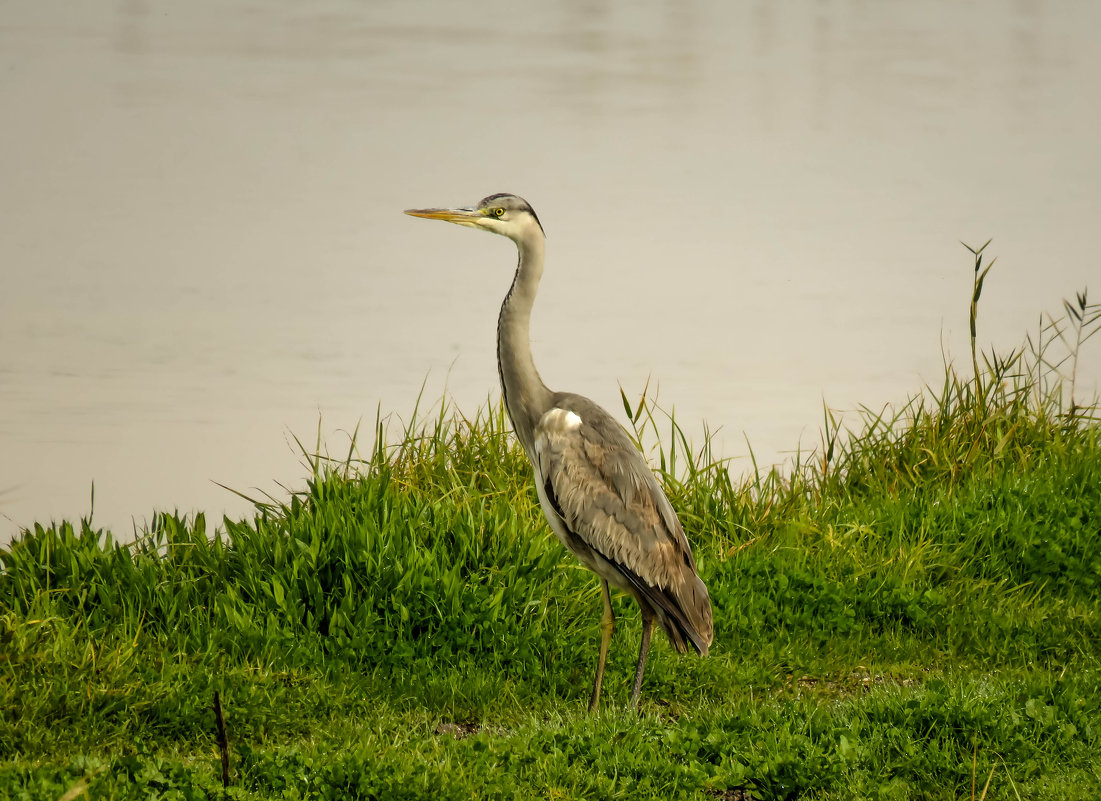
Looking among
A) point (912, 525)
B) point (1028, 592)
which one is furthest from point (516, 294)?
point (1028, 592)

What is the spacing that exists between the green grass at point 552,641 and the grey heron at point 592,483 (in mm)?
550

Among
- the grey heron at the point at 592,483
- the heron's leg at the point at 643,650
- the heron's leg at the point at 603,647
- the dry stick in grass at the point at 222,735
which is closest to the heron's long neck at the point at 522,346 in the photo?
the grey heron at the point at 592,483

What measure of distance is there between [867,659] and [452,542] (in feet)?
7.86

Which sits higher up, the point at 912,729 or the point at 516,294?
the point at 516,294

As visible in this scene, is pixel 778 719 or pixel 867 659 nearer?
pixel 778 719

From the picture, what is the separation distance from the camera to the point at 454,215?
629 cm

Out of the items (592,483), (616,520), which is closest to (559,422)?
(592,483)

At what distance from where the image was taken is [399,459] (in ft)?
26.9

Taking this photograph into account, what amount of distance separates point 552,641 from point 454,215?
226cm

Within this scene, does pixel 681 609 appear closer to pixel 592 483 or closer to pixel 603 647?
pixel 603 647

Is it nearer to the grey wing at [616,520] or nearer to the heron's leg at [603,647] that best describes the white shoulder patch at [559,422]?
the grey wing at [616,520]

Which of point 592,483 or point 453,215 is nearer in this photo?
point 592,483

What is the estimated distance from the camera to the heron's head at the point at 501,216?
6.26 m

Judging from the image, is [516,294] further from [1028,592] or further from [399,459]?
[1028,592]
